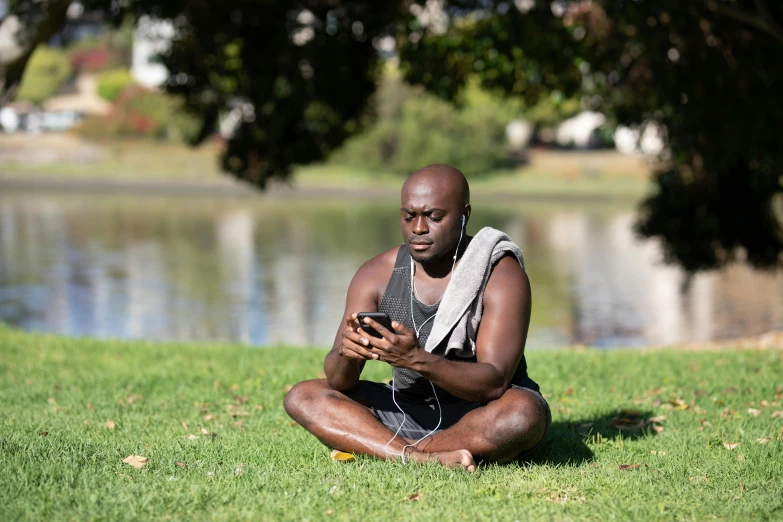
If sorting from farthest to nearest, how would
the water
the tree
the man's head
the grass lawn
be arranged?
the water, the tree, the man's head, the grass lawn

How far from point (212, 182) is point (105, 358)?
38660 millimetres

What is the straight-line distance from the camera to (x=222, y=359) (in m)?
9.08

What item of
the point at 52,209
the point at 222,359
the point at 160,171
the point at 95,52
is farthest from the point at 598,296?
the point at 95,52

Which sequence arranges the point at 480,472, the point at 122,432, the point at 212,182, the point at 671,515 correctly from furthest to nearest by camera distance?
the point at 212,182 → the point at 122,432 → the point at 480,472 → the point at 671,515

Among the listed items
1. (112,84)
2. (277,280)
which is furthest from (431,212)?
(112,84)

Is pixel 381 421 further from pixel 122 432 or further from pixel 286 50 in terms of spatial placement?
pixel 286 50

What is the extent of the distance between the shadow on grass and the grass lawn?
17mm

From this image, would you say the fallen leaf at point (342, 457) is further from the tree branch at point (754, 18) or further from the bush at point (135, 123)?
the bush at point (135, 123)

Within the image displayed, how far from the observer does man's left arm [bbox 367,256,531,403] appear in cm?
453

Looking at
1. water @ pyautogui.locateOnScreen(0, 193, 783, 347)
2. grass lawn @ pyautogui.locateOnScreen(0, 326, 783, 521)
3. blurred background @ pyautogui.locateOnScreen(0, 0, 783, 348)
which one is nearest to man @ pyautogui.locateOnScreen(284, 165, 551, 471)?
grass lawn @ pyautogui.locateOnScreen(0, 326, 783, 521)

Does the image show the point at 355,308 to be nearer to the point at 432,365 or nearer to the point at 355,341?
the point at 355,341

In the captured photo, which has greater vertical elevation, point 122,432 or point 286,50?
point 286,50

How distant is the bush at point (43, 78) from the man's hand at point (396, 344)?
78748 millimetres

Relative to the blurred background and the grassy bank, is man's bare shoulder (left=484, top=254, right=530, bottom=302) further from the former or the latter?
the grassy bank
